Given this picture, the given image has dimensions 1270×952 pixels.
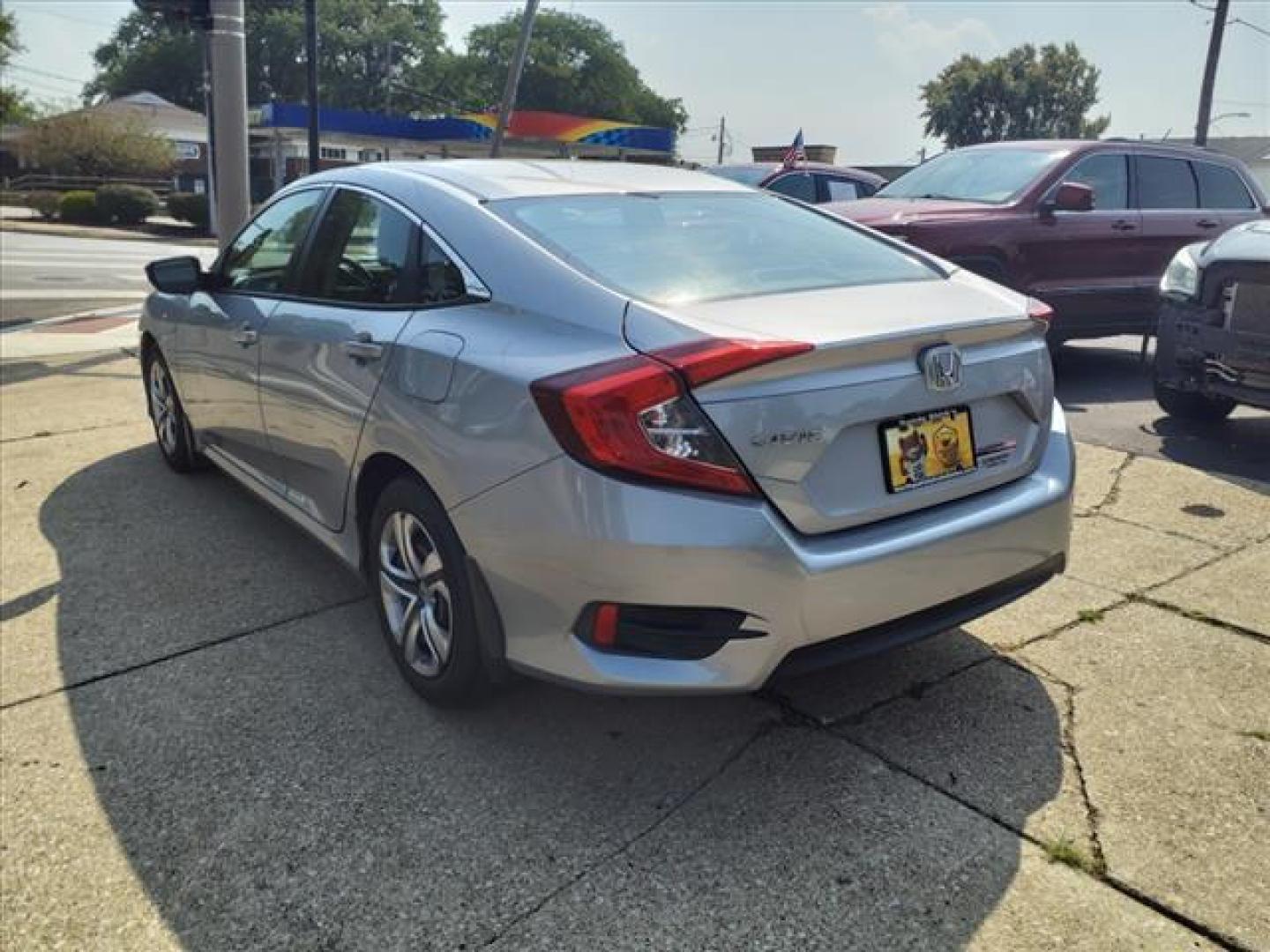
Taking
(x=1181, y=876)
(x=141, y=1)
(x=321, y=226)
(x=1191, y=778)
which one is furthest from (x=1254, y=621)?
(x=141, y=1)

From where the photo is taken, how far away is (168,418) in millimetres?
5277

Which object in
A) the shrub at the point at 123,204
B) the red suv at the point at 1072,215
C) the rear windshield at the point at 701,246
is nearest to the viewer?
the rear windshield at the point at 701,246

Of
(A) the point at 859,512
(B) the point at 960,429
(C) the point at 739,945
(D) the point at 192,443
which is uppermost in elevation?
(B) the point at 960,429

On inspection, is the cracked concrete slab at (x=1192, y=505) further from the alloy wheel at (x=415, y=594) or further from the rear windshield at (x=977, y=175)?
the alloy wheel at (x=415, y=594)

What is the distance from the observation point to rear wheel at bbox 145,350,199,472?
5102 millimetres

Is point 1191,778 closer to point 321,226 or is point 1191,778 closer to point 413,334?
point 413,334

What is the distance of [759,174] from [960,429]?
30.2 ft

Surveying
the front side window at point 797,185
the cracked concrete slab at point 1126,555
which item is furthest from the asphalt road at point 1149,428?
the front side window at point 797,185

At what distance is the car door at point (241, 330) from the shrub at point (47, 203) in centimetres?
3533

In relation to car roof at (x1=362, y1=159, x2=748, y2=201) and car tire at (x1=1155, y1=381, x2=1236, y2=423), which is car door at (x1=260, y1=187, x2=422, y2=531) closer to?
car roof at (x1=362, y1=159, x2=748, y2=201)

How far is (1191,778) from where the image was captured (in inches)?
104

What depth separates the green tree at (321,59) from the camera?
249 ft

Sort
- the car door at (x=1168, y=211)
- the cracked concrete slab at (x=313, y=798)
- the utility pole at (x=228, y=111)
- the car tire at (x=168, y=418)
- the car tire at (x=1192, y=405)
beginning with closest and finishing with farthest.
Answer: the cracked concrete slab at (x=313, y=798), the car tire at (x=168, y=418), the car tire at (x=1192, y=405), the car door at (x=1168, y=211), the utility pole at (x=228, y=111)

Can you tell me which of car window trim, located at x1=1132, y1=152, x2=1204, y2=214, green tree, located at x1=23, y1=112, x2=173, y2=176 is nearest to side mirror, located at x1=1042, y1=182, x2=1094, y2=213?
car window trim, located at x1=1132, y1=152, x2=1204, y2=214
